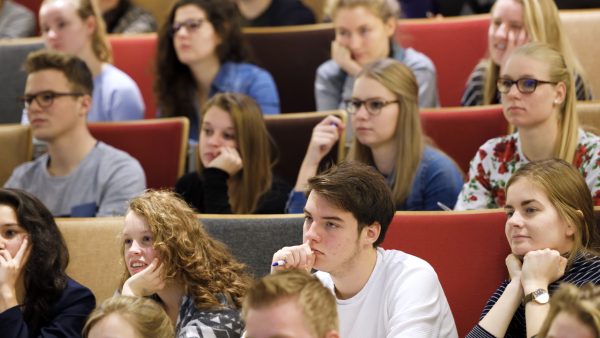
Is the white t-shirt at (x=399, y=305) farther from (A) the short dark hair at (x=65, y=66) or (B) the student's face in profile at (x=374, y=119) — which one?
(A) the short dark hair at (x=65, y=66)

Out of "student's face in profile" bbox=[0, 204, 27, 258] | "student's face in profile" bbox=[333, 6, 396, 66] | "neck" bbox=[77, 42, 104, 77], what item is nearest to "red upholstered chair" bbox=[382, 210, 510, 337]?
"student's face in profile" bbox=[0, 204, 27, 258]

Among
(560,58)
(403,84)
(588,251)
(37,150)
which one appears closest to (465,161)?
(403,84)

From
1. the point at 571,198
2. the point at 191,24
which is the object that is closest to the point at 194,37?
the point at 191,24

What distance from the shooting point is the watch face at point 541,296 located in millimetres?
2225

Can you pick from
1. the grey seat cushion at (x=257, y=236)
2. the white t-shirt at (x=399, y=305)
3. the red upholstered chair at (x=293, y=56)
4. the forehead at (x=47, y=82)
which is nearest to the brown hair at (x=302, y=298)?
the white t-shirt at (x=399, y=305)

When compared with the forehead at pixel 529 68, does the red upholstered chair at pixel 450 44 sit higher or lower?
lower

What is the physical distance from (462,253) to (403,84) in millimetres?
776

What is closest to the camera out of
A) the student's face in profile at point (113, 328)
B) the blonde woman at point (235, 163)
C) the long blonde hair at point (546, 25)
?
the student's face in profile at point (113, 328)

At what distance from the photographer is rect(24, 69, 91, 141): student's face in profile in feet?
11.4

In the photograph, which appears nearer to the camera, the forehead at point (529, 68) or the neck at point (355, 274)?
the neck at point (355, 274)

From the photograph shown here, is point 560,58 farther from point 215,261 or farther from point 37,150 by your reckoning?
point 37,150

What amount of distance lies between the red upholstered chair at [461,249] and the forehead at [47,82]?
1.36 meters

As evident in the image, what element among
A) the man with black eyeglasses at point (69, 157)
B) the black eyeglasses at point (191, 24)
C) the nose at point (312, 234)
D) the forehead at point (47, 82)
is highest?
the black eyeglasses at point (191, 24)

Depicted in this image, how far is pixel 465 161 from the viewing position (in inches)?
132
